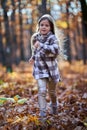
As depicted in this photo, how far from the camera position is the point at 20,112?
773 centimetres

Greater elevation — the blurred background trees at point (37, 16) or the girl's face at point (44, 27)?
the blurred background trees at point (37, 16)

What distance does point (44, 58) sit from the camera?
23.7 feet

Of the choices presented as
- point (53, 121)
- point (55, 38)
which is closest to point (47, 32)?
point (55, 38)

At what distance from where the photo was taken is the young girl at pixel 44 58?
7117 millimetres

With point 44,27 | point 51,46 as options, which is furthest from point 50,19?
point 51,46

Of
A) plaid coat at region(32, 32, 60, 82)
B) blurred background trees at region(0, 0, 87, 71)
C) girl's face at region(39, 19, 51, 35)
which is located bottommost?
plaid coat at region(32, 32, 60, 82)

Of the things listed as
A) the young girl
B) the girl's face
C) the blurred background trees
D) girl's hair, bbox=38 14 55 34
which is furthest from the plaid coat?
the blurred background trees

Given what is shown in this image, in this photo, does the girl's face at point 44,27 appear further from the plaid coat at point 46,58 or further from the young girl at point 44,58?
the plaid coat at point 46,58

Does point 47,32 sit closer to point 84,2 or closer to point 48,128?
point 48,128

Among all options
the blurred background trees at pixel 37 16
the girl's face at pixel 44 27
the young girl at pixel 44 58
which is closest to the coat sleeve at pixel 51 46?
the young girl at pixel 44 58

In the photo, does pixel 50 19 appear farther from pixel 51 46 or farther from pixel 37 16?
pixel 37 16

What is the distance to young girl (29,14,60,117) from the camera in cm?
712

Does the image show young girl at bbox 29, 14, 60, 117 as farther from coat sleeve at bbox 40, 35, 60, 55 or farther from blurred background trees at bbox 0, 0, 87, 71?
blurred background trees at bbox 0, 0, 87, 71

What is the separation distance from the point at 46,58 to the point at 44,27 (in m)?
0.64
